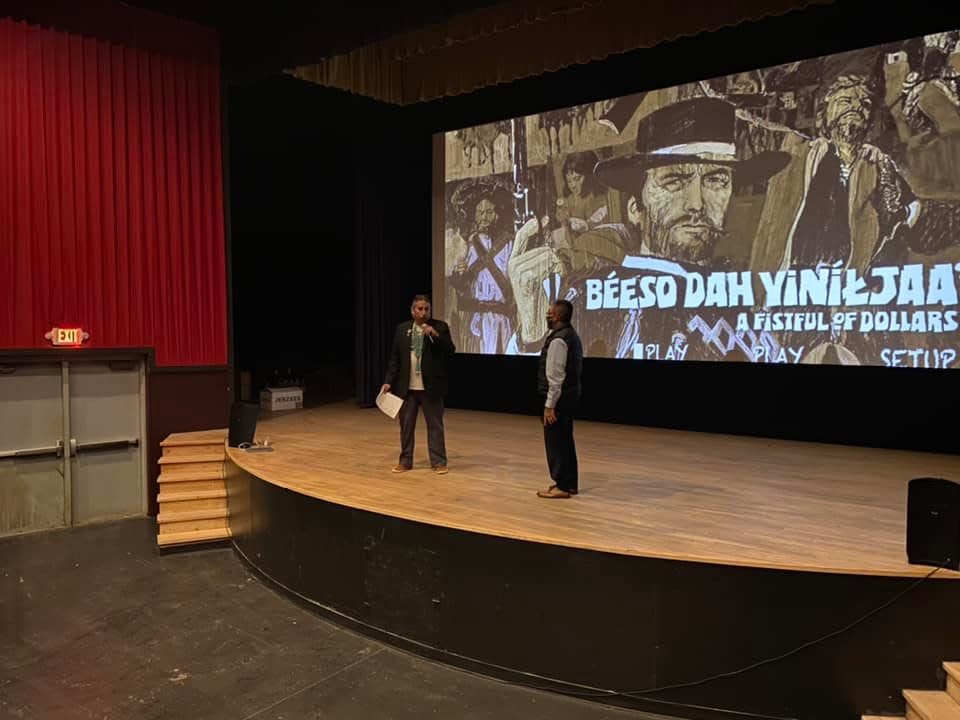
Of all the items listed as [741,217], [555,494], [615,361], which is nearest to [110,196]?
[555,494]

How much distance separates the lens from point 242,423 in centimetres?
584

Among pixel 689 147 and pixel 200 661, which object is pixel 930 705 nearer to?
pixel 200 661

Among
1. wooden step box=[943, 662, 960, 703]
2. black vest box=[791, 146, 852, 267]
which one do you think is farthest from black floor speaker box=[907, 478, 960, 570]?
black vest box=[791, 146, 852, 267]

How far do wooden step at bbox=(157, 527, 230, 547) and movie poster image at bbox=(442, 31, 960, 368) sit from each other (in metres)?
3.58

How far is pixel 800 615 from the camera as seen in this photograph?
296 centimetres

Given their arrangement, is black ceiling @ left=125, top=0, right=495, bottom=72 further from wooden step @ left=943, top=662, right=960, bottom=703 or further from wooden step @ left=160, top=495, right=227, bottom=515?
wooden step @ left=943, top=662, right=960, bottom=703

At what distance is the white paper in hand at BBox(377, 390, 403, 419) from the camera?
4.75m

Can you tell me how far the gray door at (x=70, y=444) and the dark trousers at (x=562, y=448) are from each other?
3849 millimetres

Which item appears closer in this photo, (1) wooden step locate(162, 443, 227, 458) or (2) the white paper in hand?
(2) the white paper in hand

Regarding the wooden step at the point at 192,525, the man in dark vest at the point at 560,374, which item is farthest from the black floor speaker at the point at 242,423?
the man in dark vest at the point at 560,374

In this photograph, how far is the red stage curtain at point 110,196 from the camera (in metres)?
5.59

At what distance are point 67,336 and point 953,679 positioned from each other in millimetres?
5995

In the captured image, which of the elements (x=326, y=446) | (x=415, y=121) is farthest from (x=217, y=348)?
(x=415, y=121)

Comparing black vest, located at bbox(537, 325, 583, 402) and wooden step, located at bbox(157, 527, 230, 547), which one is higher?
black vest, located at bbox(537, 325, 583, 402)
